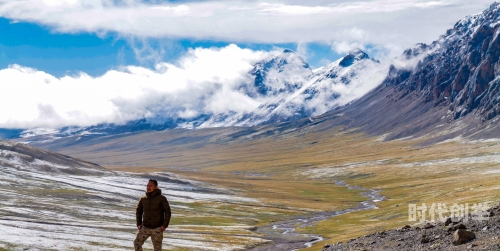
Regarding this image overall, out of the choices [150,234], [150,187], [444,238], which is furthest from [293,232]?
[150,187]

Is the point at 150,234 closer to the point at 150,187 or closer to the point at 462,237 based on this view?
the point at 150,187

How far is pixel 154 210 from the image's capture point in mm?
35938

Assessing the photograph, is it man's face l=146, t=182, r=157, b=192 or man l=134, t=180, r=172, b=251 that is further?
man l=134, t=180, r=172, b=251

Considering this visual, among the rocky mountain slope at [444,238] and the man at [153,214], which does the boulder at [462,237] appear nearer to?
the rocky mountain slope at [444,238]

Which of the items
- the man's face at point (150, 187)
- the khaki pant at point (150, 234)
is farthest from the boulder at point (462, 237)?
the man's face at point (150, 187)

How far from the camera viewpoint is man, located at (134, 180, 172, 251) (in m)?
35.7

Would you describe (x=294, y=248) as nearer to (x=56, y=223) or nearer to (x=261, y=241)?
(x=261, y=241)

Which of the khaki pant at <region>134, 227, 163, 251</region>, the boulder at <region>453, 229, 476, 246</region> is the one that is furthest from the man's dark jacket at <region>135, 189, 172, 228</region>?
the boulder at <region>453, 229, 476, 246</region>

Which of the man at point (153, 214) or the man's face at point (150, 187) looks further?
the man at point (153, 214)

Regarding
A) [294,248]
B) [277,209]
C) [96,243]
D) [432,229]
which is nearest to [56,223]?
[96,243]

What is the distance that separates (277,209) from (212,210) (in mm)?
19884

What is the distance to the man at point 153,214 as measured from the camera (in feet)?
117

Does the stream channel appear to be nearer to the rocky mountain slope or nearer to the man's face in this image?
the rocky mountain slope

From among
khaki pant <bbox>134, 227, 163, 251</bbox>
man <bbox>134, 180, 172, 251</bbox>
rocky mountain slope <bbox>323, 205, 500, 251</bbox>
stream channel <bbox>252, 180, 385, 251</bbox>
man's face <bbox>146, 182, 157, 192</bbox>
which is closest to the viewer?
man's face <bbox>146, 182, 157, 192</bbox>
